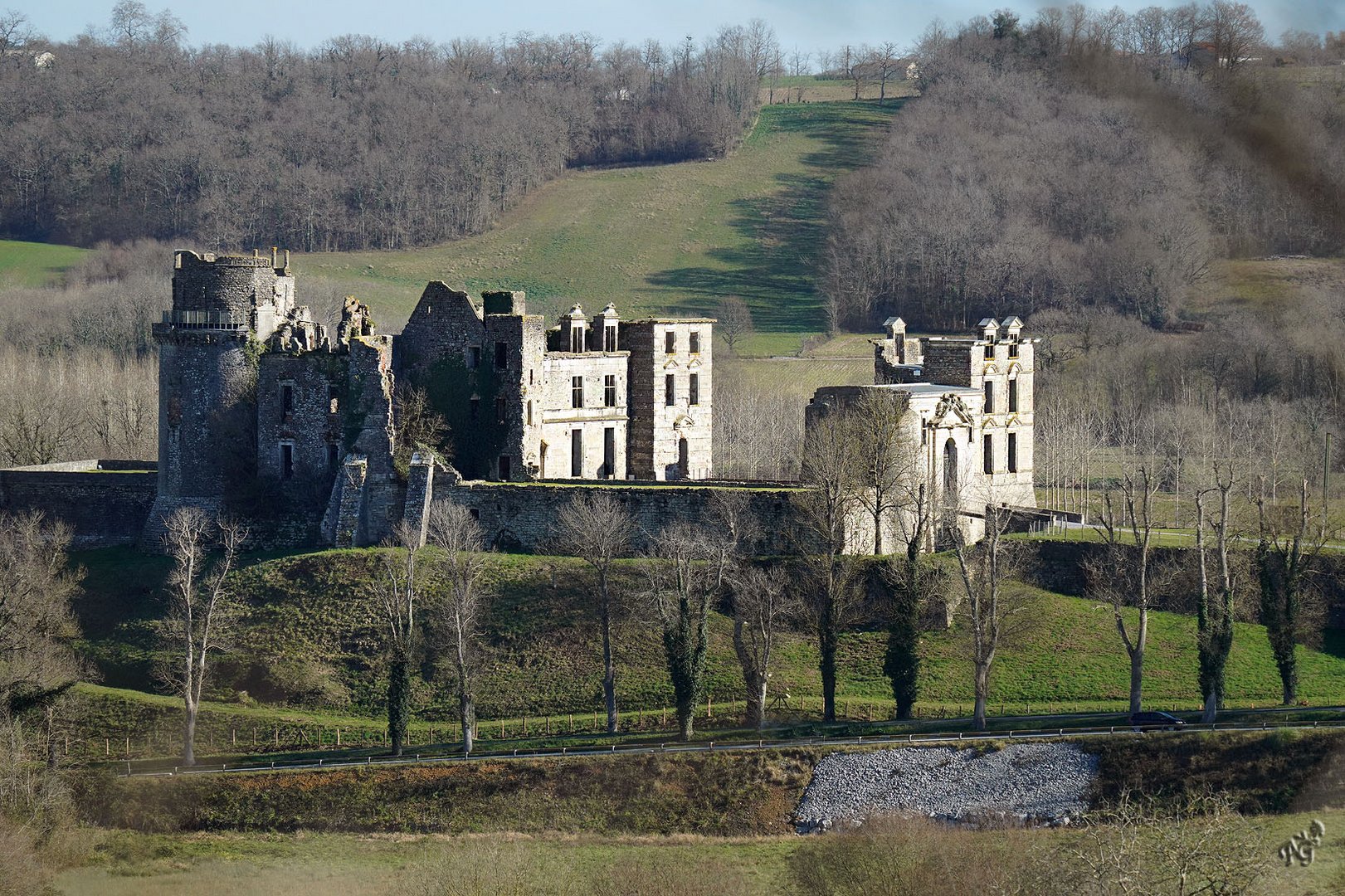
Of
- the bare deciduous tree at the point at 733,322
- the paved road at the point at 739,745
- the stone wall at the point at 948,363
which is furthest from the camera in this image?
the bare deciduous tree at the point at 733,322

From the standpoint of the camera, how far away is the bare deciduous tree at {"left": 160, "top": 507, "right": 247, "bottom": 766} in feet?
164

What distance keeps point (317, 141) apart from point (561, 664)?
428ft

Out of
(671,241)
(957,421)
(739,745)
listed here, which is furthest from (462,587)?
(671,241)

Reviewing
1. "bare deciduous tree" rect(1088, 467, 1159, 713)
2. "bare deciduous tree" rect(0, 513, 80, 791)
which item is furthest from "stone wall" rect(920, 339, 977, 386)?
"bare deciduous tree" rect(0, 513, 80, 791)

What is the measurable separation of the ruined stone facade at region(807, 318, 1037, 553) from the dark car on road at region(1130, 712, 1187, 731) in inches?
388

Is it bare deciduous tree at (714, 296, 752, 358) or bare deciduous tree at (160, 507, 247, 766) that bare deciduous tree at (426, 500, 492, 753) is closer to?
bare deciduous tree at (160, 507, 247, 766)

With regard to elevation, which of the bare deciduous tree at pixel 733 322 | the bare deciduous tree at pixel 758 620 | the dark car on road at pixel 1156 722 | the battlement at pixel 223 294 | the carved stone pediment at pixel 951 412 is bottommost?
the dark car on road at pixel 1156 722

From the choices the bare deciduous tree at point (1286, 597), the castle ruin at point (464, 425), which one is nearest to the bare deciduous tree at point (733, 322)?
the castle ruin at point (464, 425)

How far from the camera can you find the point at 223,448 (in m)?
62.3

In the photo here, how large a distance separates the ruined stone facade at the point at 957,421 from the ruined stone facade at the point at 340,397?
967cm

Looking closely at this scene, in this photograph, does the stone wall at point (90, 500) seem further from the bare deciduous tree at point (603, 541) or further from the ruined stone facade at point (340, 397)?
the bare deciduous tree at point (603, 541)

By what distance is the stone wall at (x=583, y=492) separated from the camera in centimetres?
5566

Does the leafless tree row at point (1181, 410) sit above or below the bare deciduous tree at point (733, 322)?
below

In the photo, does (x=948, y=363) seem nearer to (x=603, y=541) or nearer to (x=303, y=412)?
(x=603, y=541)
